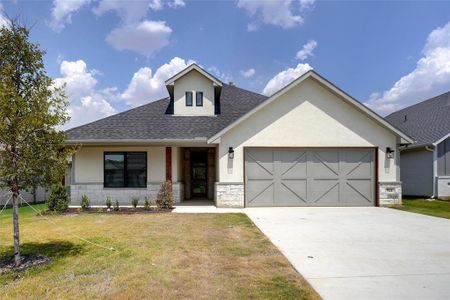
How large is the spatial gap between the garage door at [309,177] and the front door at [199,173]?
12.6ft

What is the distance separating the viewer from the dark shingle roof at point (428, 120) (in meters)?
17.5

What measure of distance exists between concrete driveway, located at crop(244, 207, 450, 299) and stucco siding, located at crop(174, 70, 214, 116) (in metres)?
7.06

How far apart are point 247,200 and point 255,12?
30.2 feet

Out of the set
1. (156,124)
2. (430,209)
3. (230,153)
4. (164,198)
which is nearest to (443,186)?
(430,209)

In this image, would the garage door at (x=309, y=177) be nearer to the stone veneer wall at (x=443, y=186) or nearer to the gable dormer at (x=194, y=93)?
the gable dormer at (x=194, y=93)

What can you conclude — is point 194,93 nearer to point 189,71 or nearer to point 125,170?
point 189,71

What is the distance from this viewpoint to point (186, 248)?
20.9 feet

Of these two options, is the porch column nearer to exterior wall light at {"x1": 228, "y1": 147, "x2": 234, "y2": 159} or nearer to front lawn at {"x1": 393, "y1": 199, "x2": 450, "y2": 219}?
exterior wall light at {"x1": 228, "y1": 147, "x2": 234, "y2": 159}

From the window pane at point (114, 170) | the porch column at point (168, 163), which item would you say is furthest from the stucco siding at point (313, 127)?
the window pane at point (114, 170)

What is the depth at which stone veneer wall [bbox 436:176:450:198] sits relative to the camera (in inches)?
659

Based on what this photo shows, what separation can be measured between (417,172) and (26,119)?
2018 cm

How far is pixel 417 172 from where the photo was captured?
718 inches

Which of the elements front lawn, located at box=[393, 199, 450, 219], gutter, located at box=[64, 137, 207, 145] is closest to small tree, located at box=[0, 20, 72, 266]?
gutter, located at box=[64, 137, 207, 145]

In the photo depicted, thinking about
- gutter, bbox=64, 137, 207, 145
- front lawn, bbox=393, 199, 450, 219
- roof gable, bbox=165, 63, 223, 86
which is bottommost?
front lawn, bbox=393, 199, 450, 219
